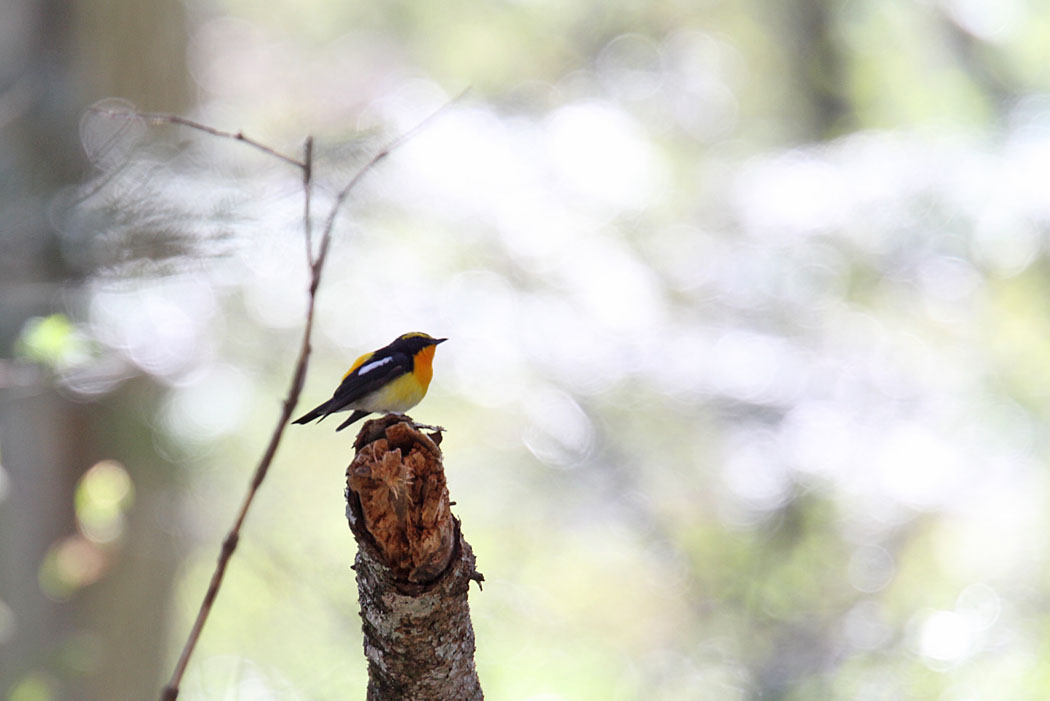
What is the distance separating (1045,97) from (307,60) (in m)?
8.18

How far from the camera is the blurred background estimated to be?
Answer: 562 cm

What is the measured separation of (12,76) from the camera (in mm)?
5223

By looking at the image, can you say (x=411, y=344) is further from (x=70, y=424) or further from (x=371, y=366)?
(x=70, y=424)

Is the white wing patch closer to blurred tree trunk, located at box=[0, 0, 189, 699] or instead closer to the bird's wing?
the bird's wing

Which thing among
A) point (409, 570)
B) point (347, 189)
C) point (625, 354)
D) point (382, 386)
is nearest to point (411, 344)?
point (382, 386)

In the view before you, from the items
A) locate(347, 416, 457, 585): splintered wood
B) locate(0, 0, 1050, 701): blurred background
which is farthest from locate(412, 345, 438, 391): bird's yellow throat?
locate(0, 0, 1050, 701): blurred background

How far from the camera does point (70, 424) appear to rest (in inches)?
211

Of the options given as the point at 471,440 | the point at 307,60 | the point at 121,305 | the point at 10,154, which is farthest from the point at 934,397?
the point at 307,60

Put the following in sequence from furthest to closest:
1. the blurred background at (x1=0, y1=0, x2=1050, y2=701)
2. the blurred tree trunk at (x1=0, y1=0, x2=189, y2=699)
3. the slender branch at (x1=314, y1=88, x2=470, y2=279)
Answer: the blurred background at (x1=0, y1=0, x2=1050, y2=701) → the blurred tree trunk at (x1=0, y1=0, x2=189, y2=699) → the slender branch at (x1=314, y1=88, x2=470, y2=279)

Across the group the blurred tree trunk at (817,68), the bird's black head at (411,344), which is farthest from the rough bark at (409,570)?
the blurred tree trunk at (817,68)

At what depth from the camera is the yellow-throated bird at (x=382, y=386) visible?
264 centimetres

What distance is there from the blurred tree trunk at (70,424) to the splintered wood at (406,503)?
3.14 metres

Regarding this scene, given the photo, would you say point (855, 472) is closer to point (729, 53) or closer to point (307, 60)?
point (729, 53)

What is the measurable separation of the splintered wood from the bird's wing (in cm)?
98
